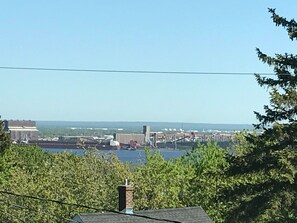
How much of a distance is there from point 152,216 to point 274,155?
5873mm

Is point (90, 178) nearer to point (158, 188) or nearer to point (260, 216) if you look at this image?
point (158, 188)

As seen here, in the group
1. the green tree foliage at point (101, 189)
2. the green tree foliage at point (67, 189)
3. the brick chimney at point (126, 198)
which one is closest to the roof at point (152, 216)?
the brick chimney at point (126, 198)

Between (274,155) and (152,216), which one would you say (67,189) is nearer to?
(152,216)

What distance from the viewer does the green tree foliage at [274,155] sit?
28375mm

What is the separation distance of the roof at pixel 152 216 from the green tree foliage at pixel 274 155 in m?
2.83

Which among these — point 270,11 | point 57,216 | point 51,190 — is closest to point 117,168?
point 51,190

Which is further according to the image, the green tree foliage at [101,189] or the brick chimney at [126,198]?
the green tree foliage at [101,189]

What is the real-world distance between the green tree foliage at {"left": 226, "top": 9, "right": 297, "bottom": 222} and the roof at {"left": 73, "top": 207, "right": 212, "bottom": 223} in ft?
9.30

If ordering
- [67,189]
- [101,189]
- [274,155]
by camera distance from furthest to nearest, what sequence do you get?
[101,189] → [67,189] → [274,155]

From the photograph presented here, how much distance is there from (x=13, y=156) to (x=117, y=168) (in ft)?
69.2

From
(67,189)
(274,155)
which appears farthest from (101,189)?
(274,155)

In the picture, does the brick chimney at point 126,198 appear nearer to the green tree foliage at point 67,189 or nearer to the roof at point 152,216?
the roof at point 152,216

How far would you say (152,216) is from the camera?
3073 centimetres

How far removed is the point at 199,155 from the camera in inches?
2422
